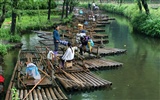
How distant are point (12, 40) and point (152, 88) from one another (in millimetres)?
→ 15193

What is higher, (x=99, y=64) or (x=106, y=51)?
(x=106, y=51)

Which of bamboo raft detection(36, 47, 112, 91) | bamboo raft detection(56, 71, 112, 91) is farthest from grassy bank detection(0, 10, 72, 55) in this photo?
bamboo raft detection(56, 71, 112, 91)

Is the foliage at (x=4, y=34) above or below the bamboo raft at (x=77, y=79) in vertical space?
above

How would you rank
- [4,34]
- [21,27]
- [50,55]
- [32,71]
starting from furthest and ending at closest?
[21,27]
[4,34]
[50,55]
[32,71]

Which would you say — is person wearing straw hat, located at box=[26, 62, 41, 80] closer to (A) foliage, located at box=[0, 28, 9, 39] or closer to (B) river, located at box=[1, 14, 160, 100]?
(B) river, located at box=[1, 14, 160, 100]

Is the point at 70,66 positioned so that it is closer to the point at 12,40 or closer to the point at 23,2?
the point at 23,2

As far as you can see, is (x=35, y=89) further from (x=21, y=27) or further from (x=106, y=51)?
(x=21, y=27)

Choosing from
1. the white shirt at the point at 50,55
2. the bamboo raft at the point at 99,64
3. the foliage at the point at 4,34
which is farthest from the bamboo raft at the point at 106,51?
the foliage at the point at 4,34

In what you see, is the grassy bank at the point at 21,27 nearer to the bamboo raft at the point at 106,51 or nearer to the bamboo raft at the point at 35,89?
the bamboo raft at the point at 35,89

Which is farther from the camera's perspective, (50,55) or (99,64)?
(99,64)

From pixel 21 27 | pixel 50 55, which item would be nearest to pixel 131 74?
pixel 50 55

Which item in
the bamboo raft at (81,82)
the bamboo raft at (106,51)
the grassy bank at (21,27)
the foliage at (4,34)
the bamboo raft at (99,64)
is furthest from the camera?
the foliage at (4,34)

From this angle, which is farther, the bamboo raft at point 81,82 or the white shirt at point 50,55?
the white shirt at point 50,55

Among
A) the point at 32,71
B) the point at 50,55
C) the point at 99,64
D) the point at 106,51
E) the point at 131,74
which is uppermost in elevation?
the point at 50,55
